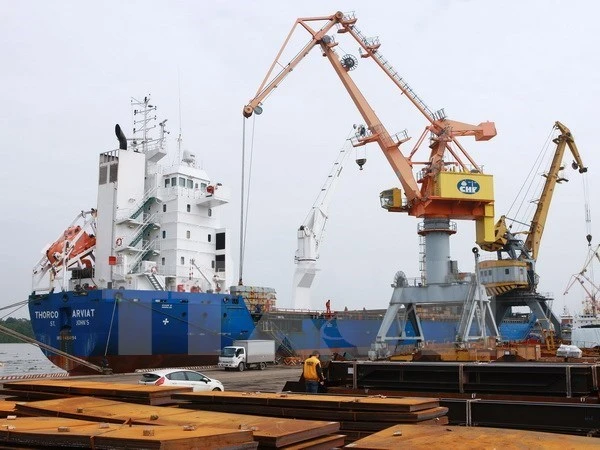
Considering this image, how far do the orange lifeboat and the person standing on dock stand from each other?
79.3ft

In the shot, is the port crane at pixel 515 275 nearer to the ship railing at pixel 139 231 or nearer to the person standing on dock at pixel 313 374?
the ship railing at pixel 139 231

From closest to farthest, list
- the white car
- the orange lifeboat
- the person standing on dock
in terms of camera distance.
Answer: the person standing on dock, the white car, the orange lifeboat

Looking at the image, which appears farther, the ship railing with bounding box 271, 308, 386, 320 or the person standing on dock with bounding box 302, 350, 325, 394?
the ship railing with bounding box 271, 308, 386, 320

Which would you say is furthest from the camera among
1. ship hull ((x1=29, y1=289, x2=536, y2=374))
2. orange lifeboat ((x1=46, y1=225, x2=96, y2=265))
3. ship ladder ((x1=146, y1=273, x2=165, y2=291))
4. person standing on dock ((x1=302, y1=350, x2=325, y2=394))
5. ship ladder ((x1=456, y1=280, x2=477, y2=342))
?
orange lifeboat ((x1=46, y1=225, x2=96, y2=265))

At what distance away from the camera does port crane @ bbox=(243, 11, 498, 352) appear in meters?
26.8

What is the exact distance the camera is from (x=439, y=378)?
32.5 ft

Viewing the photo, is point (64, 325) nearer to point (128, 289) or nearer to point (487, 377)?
point (128, 289)

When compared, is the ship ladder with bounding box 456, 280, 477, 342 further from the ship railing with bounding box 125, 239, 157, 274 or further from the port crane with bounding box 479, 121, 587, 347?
the ship railing with bounding box 125, 239, 157, 274

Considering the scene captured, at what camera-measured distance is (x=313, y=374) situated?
11.1 metres

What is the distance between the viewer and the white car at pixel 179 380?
15.0 m

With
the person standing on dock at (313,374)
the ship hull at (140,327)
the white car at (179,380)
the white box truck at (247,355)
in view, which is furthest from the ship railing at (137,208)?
the person standing on dock at (313,374)

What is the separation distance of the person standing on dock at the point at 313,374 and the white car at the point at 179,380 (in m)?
4.70

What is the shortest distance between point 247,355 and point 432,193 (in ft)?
38.1

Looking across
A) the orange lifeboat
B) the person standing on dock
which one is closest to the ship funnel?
the orange lifeboat
